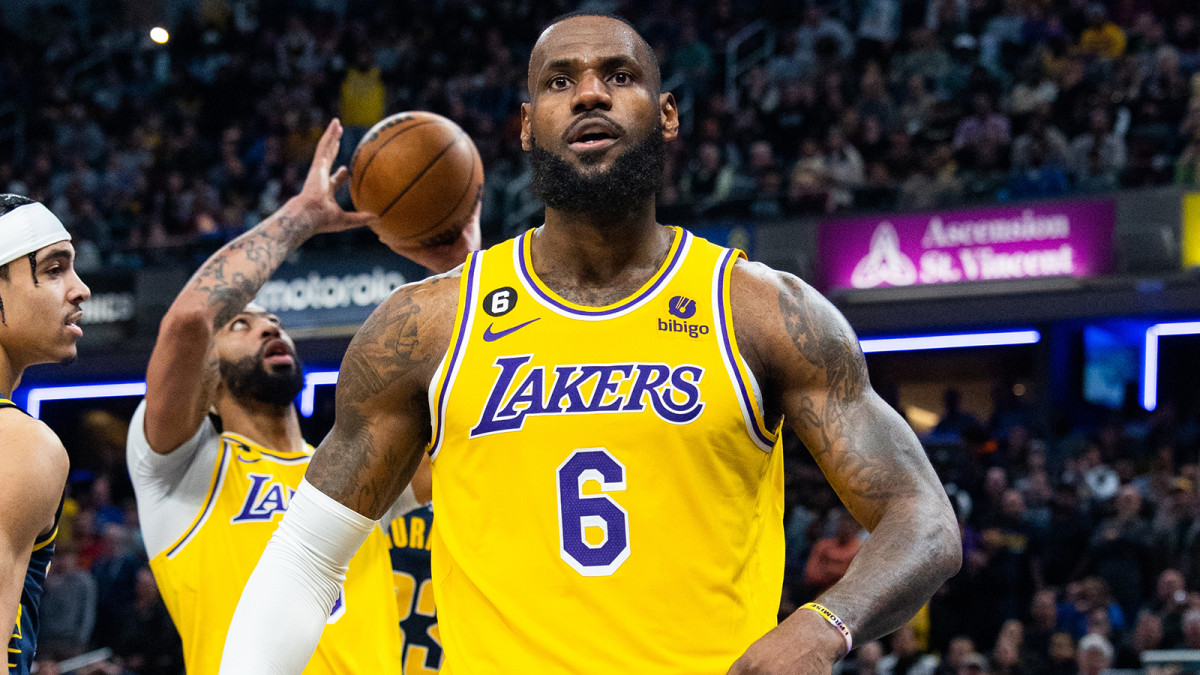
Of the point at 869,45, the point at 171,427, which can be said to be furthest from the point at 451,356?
the point at 869,45

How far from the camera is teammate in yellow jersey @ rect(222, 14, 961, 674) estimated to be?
2.36m

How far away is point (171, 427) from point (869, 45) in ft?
37.9

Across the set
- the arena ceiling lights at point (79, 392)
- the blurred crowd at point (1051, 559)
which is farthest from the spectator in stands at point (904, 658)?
the arena ceiling lights at point (79, 392)

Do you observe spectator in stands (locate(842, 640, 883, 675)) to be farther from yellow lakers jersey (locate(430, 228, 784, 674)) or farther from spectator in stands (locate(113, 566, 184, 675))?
yellow lakers jersey (locate(430, 228, 784, 674))

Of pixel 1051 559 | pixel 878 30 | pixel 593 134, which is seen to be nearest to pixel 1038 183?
pixel 878 30

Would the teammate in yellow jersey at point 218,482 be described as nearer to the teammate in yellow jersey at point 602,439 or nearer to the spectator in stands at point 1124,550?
the teammate in yellow jersey at point 602,439

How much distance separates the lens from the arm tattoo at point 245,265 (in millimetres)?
3664

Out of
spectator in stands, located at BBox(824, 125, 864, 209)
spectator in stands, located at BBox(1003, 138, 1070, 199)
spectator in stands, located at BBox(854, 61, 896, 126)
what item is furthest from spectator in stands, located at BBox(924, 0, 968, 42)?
spectator in stands, located at BBox(1003, 138, 1070, 199)

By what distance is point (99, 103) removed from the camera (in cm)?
1811

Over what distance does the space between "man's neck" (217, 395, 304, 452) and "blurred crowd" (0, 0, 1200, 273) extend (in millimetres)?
8296

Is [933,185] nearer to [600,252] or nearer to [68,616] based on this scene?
[68,616]

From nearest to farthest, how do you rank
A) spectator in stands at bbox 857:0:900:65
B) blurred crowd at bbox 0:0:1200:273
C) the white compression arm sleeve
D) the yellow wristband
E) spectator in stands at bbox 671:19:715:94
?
the yellow wristband, the white compression arm sleeve, blurred crowd at bbox 0:0:1200:273, spectator in stands at bbox 857:0:900:65, spectator in stands at bbox 671:19:715:94

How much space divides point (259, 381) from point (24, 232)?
1.43 meters

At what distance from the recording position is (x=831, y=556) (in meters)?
9.70
